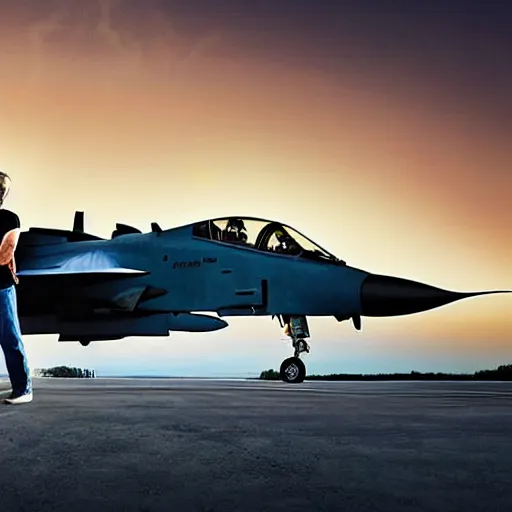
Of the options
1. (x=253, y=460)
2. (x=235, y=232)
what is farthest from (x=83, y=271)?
(x=253, y=460)

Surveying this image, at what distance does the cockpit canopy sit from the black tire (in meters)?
1.91

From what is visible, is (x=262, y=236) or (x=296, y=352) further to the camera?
(x=262, y=236)

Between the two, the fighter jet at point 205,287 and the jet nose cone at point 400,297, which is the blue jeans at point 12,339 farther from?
the jet nose cone at point 400,297

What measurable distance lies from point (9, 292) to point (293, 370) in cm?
667

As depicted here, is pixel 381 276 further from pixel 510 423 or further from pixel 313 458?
pixel 313 458

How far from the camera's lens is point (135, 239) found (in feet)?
51.3

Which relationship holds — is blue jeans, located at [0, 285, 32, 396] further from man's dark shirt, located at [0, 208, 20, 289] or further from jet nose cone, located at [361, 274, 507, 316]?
jet nose cone, located at [361, 274, 507, 316]

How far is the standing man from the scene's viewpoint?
738 centimetres

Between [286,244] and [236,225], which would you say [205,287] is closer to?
[236,225]

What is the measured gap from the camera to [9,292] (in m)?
7.50

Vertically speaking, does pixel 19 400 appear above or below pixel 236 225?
below

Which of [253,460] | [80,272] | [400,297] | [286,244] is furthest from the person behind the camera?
[80,272]

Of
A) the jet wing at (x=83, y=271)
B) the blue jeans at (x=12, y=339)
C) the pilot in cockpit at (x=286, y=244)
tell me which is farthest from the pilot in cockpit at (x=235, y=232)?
the blue jeans at (x=12, y=339)

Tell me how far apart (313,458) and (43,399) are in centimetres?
528
